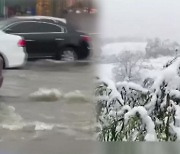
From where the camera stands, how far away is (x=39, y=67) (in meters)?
4.96

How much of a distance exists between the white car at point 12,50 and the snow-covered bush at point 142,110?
100cm

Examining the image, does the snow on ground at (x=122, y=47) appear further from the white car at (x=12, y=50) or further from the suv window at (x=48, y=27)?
the white car at (x=12, y=50)

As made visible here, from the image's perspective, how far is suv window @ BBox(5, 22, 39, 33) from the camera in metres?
4.88

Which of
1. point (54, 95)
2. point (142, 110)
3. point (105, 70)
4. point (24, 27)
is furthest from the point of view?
point (142, 110)

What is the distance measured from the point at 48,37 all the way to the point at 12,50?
1.37ft

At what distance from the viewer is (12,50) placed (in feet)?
16.2

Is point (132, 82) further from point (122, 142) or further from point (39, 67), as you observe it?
point (39, 67)

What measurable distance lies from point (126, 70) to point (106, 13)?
69 cm

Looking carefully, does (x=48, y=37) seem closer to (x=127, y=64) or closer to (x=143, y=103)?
(x=127, y=64)

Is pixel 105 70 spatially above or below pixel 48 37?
below

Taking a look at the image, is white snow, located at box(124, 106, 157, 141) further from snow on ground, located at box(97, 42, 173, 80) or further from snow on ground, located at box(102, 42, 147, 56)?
snow on ground, located at box(102, 42, 147, 56)

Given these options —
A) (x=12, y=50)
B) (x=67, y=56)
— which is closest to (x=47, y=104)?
(x=67, y=56)

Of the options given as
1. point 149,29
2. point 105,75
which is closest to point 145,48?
point 149,29

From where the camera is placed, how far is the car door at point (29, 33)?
4883 millimetres
